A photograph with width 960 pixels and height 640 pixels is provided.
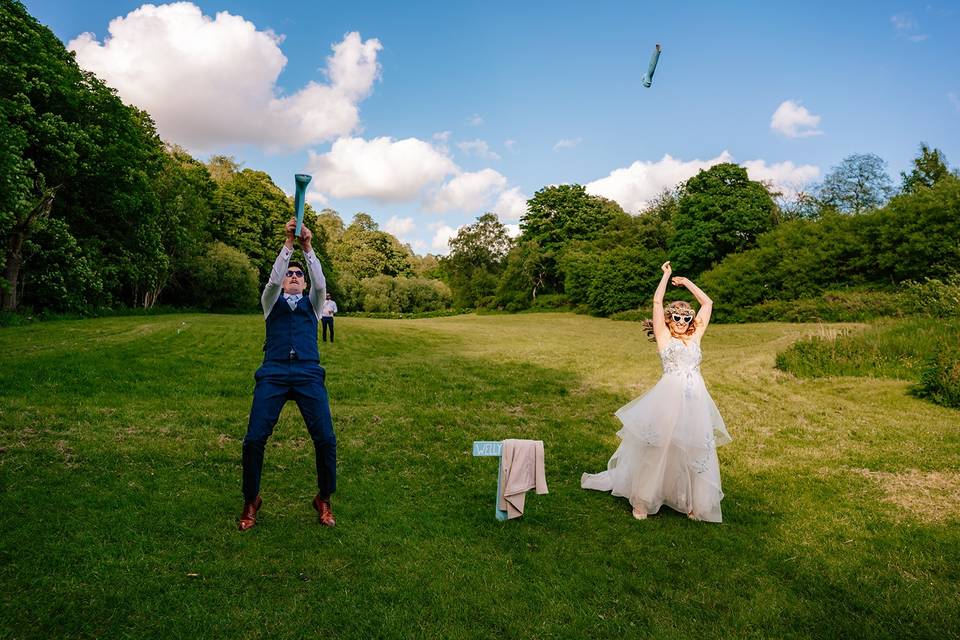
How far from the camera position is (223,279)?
1805 inches

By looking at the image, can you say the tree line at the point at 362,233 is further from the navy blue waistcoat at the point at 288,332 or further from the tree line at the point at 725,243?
the navy blue waistcoat at the point at 288,332

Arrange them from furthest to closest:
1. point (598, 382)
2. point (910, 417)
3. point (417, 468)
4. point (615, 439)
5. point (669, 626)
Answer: point (598, 382) < point (910, 417) < point (615, 439) < point (417, 468) < point (669, 626)

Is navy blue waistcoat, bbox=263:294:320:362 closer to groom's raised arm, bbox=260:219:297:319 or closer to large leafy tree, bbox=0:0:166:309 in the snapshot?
groom's raised arm, bbox=260:219:297:319

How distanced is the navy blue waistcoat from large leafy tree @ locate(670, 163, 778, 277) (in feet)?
164

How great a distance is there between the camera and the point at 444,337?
2783 centimetres

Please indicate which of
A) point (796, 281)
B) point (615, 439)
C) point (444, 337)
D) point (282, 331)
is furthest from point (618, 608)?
point (796, 281)

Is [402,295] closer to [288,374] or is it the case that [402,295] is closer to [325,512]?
[325,512]

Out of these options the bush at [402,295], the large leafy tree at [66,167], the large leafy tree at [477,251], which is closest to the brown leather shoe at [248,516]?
the large leafy tree at [66,167]

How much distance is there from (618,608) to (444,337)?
23.5 meters

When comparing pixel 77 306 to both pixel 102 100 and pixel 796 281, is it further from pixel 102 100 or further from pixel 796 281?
pixel 796 281

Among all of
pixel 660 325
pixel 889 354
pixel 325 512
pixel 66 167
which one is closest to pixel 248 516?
pixel 325 512

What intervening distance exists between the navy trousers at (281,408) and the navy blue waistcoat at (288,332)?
3.9 inches

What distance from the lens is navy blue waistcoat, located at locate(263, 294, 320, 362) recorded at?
18.5 feet

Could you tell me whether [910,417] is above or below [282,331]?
below
